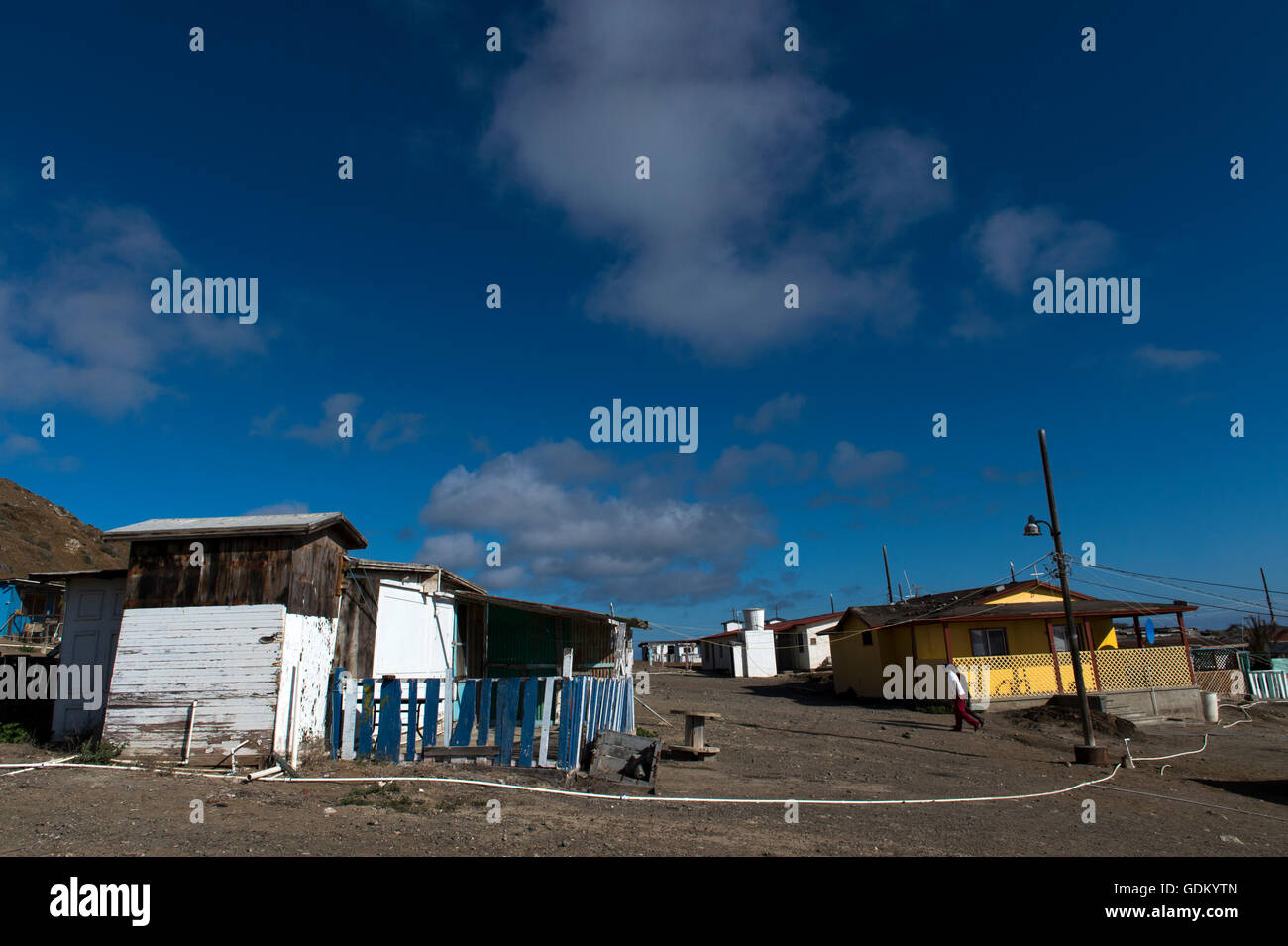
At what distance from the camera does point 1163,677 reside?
82.6 ft

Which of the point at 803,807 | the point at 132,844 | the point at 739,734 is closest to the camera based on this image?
the point at 132,844

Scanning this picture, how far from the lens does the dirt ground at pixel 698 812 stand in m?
6.74

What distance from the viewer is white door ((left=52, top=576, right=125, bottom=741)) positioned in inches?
481

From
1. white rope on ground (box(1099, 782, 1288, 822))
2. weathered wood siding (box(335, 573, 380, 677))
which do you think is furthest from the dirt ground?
weathered wood siding (box(335, 573, 380, 677))

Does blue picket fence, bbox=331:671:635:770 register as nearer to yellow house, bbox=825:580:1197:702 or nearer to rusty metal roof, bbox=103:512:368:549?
rusty metal roof, bbox=103:512:368:549

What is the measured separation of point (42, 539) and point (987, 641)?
187 ft

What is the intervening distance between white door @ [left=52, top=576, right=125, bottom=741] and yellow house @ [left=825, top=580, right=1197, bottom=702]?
2246 cm

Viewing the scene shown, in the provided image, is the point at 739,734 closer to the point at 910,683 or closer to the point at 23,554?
the point at 910,683

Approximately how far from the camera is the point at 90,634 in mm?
12703

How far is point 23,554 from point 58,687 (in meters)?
43.9

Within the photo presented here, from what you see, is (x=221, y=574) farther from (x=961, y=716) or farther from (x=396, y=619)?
(x=961, y=716)
